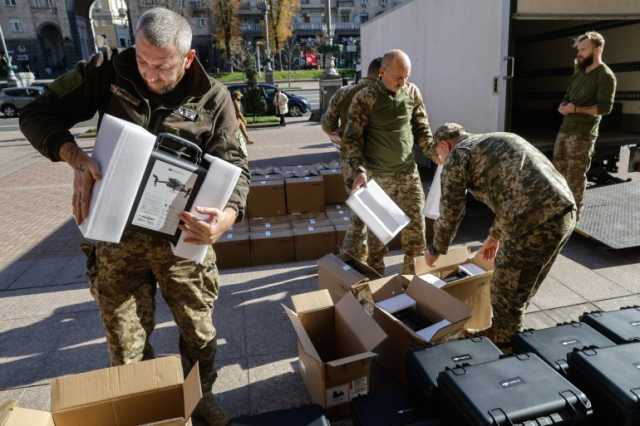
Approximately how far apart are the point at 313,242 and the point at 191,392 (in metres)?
2.75

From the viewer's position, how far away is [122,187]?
154 centimetres

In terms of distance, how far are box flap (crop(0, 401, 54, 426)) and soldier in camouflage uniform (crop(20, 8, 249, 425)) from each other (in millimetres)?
432

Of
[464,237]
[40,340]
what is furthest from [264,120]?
[40,340]

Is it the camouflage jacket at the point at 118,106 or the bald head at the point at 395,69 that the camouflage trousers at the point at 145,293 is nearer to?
the camouflage jacket at the point at 118,106

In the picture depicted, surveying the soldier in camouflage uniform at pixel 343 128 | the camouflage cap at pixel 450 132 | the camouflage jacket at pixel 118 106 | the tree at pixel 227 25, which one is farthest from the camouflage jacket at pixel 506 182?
the tree at pixel 227 25

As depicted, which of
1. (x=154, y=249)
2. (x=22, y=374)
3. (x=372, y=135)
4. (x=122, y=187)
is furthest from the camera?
(x=372, y=135)

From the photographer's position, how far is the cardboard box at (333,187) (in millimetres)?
5441

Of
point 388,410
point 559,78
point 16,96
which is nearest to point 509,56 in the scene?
point 388,410

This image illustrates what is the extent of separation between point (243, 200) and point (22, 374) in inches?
84.4

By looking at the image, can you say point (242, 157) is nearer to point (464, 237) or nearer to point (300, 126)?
point (464, 237)

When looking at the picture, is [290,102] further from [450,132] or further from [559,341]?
→ [559,341]

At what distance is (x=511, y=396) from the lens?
5.33 feet

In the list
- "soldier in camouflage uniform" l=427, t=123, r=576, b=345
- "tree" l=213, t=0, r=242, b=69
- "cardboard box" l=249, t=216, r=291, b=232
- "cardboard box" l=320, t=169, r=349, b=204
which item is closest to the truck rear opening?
"cardboard box" l=320, t=169, r=349, b=204

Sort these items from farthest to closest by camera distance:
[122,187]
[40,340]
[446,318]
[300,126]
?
1. [300,126]
2. [40,340]
3. [446,318]
4. [122,187]
